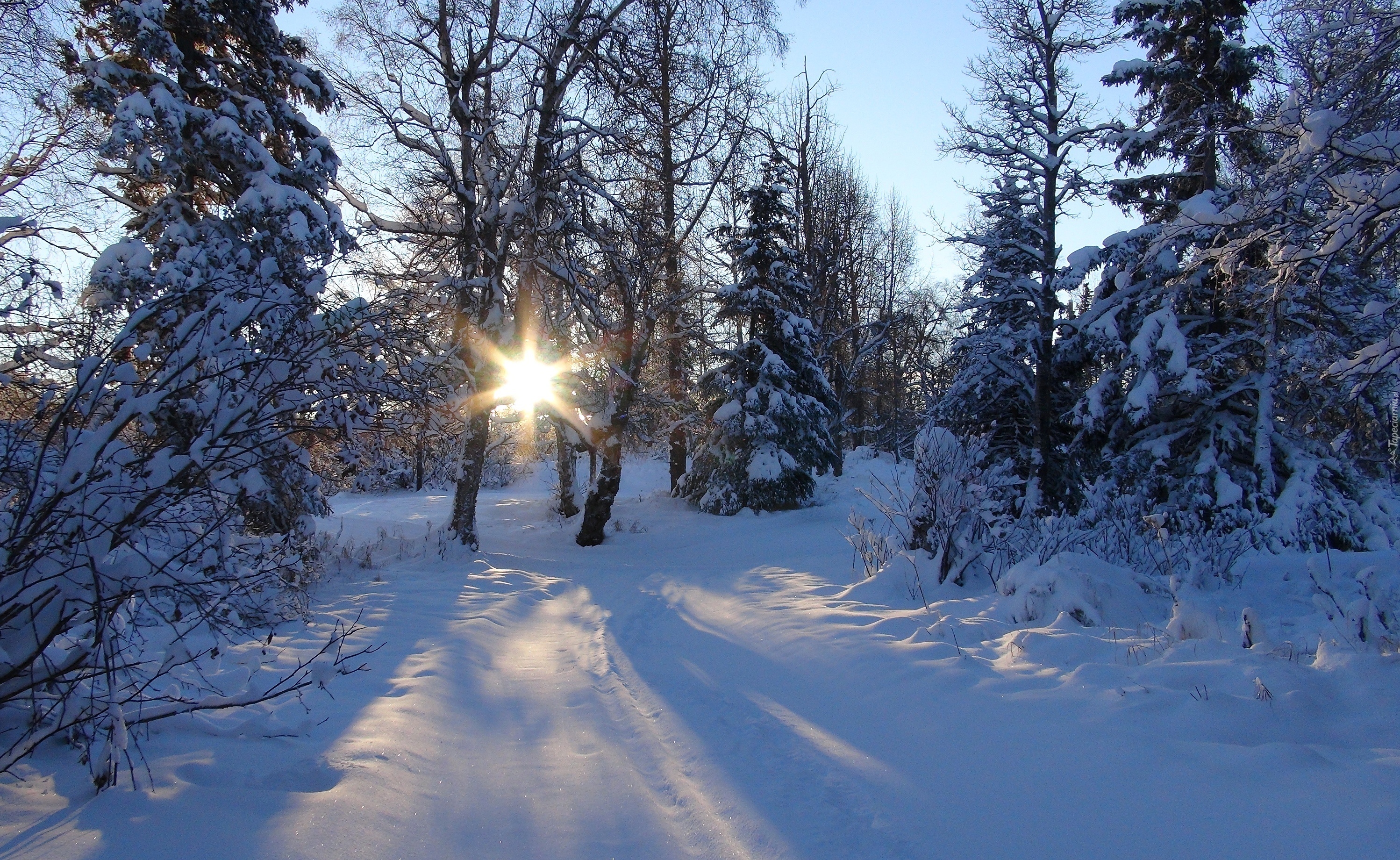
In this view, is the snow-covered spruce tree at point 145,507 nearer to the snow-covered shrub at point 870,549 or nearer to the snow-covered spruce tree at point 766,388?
the snow-covered shrub at point 870,549

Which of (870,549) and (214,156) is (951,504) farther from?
(214,156)

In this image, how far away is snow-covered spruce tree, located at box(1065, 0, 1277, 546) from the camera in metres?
10.7

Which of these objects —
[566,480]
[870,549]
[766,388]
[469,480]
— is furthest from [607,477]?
[870,549]

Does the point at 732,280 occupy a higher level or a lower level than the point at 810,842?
higher

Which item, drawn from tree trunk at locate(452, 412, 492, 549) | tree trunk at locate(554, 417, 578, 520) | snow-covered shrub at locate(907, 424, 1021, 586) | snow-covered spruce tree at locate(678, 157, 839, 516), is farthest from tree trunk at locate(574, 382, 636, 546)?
snow-covered shrub at locate(907, 424, 1021, 586)

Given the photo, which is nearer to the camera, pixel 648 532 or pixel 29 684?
pixel 29 684

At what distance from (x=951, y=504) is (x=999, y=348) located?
30.0 ft

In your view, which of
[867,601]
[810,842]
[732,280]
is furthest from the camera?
[732,280]

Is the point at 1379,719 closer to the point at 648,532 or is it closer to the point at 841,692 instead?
the point at 841,692

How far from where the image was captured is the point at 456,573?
9422 mm

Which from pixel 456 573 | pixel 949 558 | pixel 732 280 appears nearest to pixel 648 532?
pixel 456 573

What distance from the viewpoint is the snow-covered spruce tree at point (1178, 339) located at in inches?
421

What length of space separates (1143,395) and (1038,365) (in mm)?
2877

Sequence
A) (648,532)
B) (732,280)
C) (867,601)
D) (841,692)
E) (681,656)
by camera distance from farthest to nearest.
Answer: (732,280) → (648,532) → (867,601) → (681,656) → (841,692)
